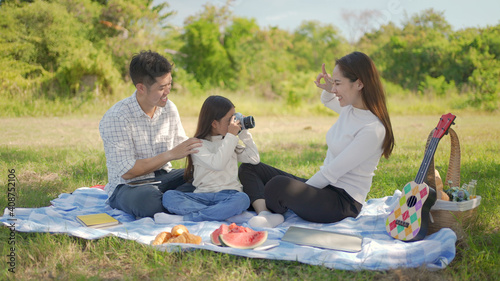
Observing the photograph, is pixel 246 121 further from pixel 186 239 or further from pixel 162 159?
pixel 186 239

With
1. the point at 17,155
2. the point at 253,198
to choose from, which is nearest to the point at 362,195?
the point at 253,198

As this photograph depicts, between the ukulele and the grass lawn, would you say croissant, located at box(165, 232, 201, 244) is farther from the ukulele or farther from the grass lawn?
the ukulele

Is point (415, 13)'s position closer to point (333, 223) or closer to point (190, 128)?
point (190, 128)

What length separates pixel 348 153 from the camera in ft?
7.29

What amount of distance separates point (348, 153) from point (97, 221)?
1.40m

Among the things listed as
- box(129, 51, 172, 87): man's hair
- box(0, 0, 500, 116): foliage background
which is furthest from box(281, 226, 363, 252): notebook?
box(0, 0, 500, 116): foliage background

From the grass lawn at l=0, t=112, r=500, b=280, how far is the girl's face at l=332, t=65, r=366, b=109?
0.88 metres

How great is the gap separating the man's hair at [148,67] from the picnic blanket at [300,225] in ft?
2.77

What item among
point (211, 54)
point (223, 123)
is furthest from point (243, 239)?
point (211, 54)

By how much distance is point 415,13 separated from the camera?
12.4 m

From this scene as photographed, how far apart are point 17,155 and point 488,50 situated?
9.37m

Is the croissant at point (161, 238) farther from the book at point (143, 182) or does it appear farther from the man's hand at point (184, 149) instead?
the book at point (143, 182)

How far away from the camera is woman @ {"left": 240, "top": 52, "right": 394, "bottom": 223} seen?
7.35 feet

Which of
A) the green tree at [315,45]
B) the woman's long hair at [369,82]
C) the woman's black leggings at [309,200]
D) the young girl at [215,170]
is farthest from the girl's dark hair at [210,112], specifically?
the green tree at [315,45]
